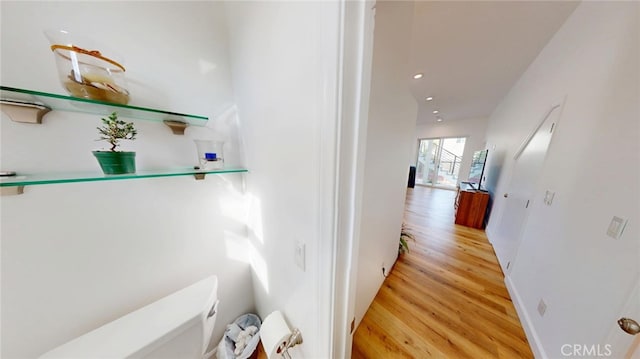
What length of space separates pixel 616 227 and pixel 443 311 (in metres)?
1.25

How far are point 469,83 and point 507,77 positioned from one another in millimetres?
468

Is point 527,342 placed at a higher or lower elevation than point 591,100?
lower

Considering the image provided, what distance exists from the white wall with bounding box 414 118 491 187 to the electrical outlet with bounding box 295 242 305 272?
6.64 meters

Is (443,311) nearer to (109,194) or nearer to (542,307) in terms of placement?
(542,307)

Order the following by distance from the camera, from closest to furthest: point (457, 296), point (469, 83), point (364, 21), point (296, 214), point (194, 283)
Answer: point (364, 21) → point (296, 214) → point (194, 283) → point (457, 296) → point (469, 83)

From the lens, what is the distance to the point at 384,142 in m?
1.28

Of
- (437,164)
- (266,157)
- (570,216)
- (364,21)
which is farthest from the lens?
(437,164)

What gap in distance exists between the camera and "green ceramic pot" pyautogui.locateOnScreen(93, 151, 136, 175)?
66cm

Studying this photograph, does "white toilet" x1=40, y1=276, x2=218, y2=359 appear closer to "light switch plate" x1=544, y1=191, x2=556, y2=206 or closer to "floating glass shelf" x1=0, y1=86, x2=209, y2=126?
"floating glass shelf" x1=0, y1=86, x2=209, y2=126

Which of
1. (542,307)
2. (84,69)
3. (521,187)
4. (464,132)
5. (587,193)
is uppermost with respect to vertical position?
(464,132)

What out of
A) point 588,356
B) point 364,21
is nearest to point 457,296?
point 588,356

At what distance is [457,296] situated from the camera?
1702mm

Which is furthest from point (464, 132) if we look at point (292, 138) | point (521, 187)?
point (292, 138)

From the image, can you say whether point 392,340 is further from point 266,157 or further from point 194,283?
point 266,157
